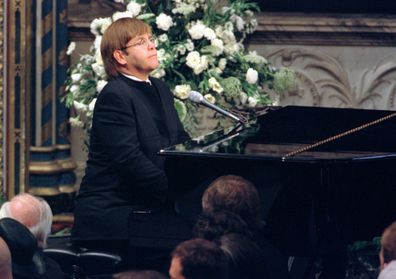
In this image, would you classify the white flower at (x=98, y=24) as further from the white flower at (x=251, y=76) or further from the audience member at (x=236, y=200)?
the audience member at (x=236, y=200)

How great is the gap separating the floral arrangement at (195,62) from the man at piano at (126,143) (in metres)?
2.17

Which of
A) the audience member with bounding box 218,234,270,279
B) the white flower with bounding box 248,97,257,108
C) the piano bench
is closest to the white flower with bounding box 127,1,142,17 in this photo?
the white flower with bounding box 248,97,257,108

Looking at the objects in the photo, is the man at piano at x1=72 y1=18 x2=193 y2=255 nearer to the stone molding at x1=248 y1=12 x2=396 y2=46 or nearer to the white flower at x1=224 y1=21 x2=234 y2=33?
the white flower at x1=224 y1=21 x2=234 y2=33

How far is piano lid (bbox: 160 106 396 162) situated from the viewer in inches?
217

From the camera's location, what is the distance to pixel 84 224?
5.93 metres

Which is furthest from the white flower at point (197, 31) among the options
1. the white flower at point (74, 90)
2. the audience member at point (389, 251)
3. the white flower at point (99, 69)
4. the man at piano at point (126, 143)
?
the audience member at point (389, 251)

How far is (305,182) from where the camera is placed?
17.7 ft

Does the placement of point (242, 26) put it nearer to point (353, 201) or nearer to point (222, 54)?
point (222, 54)

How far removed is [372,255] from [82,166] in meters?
2.59

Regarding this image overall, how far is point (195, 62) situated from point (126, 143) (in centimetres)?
275

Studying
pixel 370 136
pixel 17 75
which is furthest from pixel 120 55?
pixel 17 75

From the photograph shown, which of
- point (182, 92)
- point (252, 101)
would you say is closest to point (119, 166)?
point (182, 92)

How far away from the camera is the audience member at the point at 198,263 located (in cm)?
433

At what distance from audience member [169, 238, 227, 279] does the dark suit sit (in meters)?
1.32
